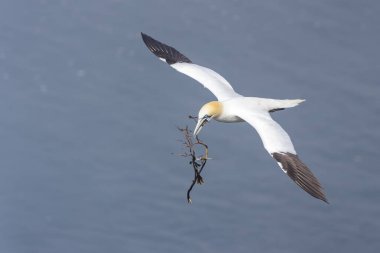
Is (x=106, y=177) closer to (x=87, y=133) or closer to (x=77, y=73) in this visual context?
(x=87, y=133)

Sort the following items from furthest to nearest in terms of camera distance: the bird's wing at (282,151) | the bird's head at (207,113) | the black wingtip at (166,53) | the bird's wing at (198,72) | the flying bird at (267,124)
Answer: the black wingtip at (166,53) < the bird's wing at (198,72) < the bird's head at (207,113) < the flying bird at (267,124) < the bird's wing at (282,151)

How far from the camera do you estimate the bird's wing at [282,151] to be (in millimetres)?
22470

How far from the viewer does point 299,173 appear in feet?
75.2

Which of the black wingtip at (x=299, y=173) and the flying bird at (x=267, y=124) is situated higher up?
the flying bird at (x=267, y=124)

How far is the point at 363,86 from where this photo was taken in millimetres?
46625

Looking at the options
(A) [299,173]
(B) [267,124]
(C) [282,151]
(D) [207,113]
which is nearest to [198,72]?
(B) [267,124]

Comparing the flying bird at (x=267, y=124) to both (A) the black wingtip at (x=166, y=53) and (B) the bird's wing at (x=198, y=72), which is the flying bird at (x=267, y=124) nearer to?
(B) the bird's wing at (x=198, y=72)

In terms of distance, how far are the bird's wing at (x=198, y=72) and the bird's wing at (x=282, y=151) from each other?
1.77 m

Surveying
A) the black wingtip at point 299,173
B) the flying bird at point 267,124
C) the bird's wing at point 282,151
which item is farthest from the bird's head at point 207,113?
the black wingtip at point 299,173

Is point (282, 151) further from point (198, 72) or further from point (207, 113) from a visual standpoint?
point (198, 72)

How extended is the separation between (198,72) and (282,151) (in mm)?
5317

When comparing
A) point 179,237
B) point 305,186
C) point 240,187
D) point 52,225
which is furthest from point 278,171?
point 305,186

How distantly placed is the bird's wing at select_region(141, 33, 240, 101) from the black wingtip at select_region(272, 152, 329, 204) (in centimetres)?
301

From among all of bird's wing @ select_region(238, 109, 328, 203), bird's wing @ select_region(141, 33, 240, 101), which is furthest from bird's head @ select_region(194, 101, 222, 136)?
bird's wing @ select_region(141, 33, 240, 101)
